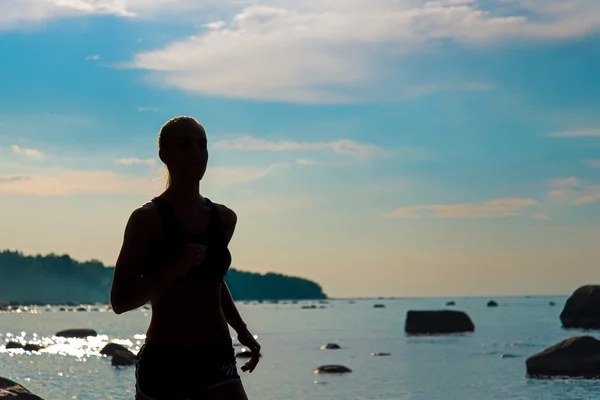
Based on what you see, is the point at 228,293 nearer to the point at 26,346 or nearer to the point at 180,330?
the point at 180,330

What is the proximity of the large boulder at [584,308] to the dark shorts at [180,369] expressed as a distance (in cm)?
7743

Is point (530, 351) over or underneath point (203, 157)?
underneath

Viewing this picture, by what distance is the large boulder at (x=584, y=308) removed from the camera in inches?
3098

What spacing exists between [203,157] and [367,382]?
40.9 metres

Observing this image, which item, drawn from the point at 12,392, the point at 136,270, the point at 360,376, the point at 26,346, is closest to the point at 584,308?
the point at 360,376

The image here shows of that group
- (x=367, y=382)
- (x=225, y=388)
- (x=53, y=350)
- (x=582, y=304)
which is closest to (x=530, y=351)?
(x=582, y=304)

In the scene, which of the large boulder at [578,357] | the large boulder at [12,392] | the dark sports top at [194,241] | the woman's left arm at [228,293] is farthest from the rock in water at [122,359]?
the dark sports top at [194,241]

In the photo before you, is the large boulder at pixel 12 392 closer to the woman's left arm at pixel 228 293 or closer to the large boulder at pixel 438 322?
the woman's left arm at pixel 228 293

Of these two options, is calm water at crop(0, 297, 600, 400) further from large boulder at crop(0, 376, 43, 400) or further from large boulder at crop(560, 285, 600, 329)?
large boulder at crop(0, 376, 43, 400)

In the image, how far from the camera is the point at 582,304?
8062 cm

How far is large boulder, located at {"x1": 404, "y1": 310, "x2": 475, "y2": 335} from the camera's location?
284 feet

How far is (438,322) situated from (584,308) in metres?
13.8

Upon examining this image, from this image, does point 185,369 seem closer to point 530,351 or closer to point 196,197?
point 196,197

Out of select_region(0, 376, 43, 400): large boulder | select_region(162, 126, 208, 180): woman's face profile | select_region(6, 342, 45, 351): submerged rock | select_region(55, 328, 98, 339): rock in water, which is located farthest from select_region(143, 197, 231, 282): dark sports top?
select_region(55, 328, 98, 339): rock in water
